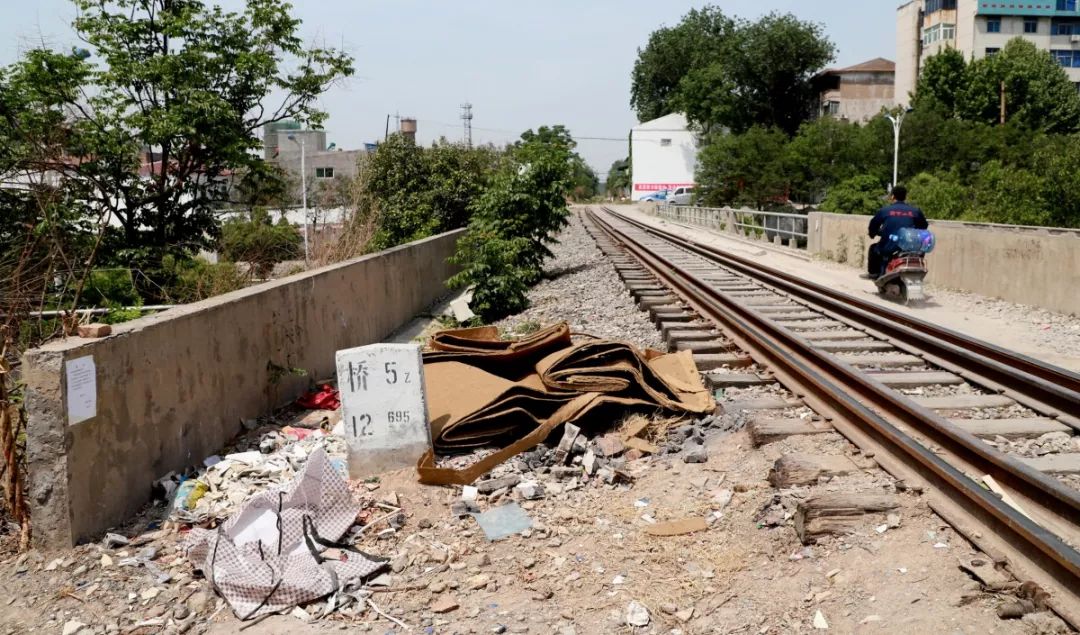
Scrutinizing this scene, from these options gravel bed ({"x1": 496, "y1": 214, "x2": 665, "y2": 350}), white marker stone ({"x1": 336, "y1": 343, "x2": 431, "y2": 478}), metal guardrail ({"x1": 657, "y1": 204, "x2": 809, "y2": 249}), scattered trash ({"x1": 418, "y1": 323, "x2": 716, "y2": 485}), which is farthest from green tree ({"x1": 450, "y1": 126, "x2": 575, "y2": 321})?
white marker stone ({"x1": 336, "y1": 343, "x2": 431, "y2": 478})

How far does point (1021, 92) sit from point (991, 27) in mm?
15550

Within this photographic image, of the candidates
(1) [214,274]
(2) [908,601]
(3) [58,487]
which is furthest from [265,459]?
(1) [214,274]

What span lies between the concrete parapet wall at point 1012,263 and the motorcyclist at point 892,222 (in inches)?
52.5

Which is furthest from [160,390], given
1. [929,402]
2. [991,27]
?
[991,27]

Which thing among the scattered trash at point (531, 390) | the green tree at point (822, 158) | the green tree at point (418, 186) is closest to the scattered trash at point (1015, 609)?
the scattered trash at point (531, 390)

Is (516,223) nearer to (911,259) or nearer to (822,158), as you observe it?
(911,259)

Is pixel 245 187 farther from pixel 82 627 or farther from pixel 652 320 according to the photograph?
pixel 82 627

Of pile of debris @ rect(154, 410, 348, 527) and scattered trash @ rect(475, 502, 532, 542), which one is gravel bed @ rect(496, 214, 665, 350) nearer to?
pile of debris @ rect(154, 410, 348, 527)

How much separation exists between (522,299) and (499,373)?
26.7 feet

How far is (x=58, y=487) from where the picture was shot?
505cm

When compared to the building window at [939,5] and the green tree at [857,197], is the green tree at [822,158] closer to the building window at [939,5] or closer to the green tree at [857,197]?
the green tree at [857,197]

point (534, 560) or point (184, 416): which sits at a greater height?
point (184, 416)

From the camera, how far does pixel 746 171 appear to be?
6469 cm

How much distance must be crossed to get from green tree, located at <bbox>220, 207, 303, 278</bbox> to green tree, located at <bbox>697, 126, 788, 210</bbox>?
4218cm
